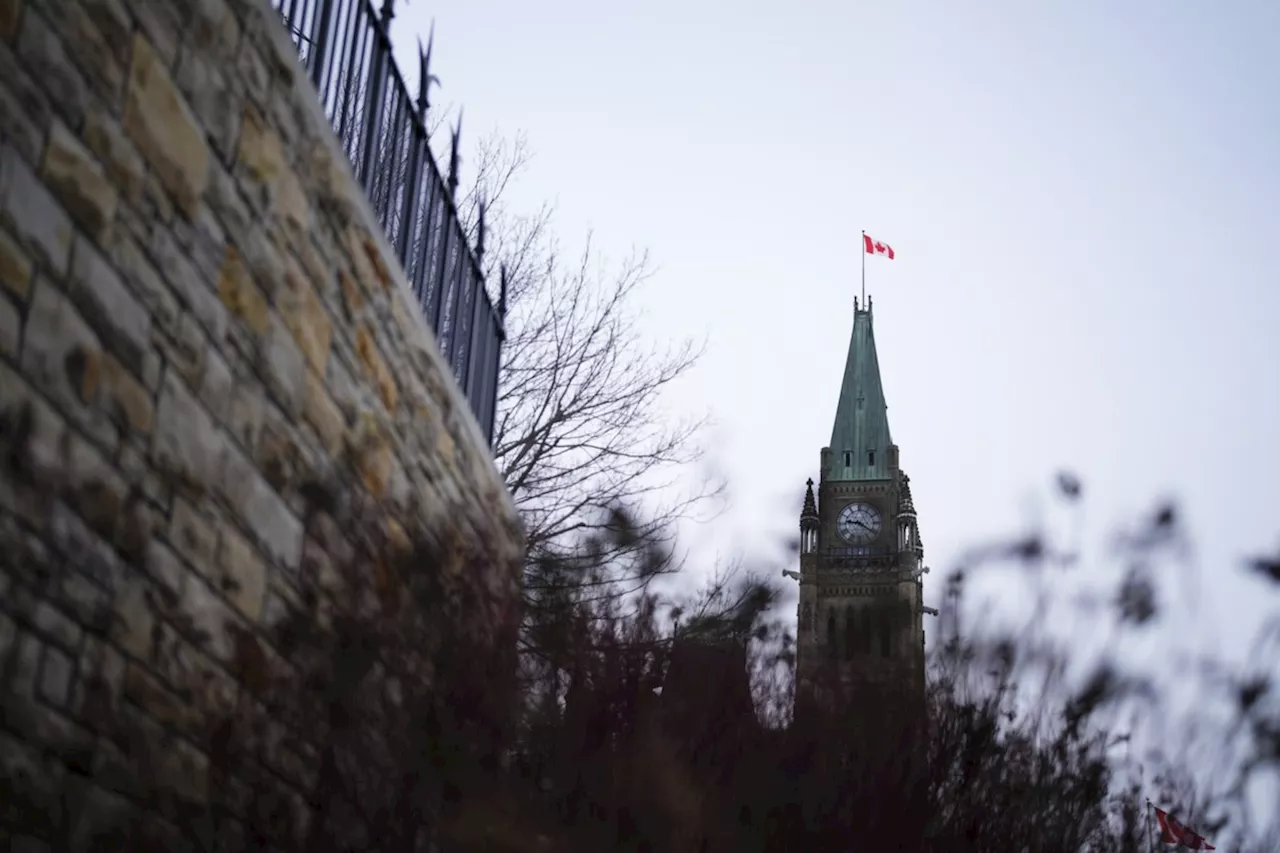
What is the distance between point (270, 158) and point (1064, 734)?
4834 mm

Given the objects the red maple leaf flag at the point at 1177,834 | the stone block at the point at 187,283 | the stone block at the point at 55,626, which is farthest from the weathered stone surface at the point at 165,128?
the red maple leaf flag at the point at 1177,834

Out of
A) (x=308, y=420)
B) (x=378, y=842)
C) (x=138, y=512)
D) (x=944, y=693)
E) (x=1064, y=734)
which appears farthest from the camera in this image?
(x=944, y=693)

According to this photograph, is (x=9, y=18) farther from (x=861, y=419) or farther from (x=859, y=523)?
(x=861, y=419)

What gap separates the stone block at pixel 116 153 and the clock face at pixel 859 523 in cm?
7208

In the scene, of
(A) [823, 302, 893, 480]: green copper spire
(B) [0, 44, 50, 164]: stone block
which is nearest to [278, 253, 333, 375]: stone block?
(B) [0, 44, 50, 164]: stone block

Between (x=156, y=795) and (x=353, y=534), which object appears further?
(x=353, y=534)

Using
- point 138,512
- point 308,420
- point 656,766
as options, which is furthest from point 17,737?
point 656,766

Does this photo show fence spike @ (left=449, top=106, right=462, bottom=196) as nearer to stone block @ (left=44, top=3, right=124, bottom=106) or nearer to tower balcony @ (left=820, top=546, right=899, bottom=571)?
stone block @ (left=44, top=3, right=124, bottom=106)

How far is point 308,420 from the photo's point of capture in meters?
4.57

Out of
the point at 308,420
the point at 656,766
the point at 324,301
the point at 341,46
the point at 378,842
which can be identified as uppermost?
the point at 341,46

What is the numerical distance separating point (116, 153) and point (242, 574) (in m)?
1.33

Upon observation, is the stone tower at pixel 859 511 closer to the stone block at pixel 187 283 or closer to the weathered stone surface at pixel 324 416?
the weathered stone surface at pixel 324 416

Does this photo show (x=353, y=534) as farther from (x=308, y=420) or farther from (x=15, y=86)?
(x=15, y=86)

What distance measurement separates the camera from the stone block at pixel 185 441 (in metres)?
3.56
